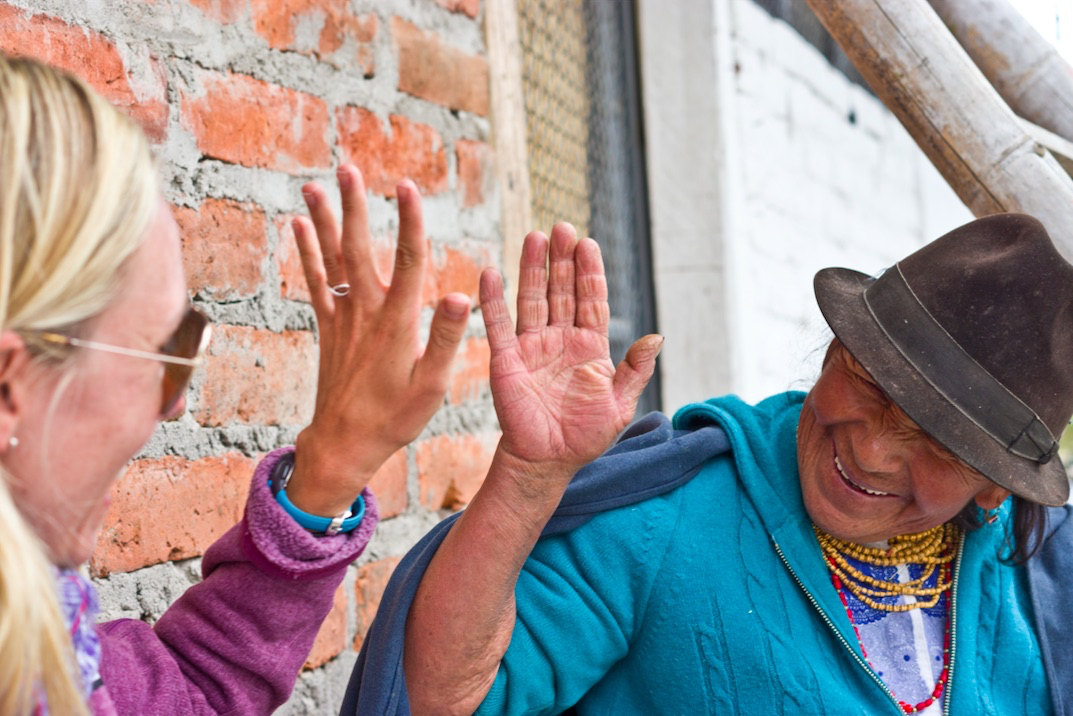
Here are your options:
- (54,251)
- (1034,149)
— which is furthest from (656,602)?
(54,251)

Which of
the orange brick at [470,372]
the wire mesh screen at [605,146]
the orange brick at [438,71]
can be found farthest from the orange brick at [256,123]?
the wire mesh screen at [605,146]

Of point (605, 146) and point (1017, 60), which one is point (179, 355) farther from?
point (605, 146)

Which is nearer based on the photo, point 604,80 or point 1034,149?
point 1034,149

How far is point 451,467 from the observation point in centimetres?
235

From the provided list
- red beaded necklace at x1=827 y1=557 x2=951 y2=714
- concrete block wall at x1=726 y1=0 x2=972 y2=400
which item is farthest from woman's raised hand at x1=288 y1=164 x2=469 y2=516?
concrete block wall at x1=726 y1=0 x2=972 y2=400

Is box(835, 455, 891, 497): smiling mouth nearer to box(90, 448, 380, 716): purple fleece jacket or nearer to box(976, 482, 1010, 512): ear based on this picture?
box(976, 482, 1010, 512): ear

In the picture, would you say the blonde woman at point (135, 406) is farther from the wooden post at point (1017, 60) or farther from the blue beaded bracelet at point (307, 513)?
the wooden post at point (1017, 60)

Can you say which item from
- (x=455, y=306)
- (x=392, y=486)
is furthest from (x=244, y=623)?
(x=392, y=486)

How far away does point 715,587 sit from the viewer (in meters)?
1.79

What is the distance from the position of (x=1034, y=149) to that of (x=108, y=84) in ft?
4.82

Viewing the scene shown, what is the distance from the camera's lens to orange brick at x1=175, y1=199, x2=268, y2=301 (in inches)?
68.6

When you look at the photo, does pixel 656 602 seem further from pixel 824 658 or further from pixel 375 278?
pixel 375 278

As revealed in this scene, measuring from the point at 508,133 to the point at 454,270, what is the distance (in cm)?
41

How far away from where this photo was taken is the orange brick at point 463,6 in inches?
95.1
